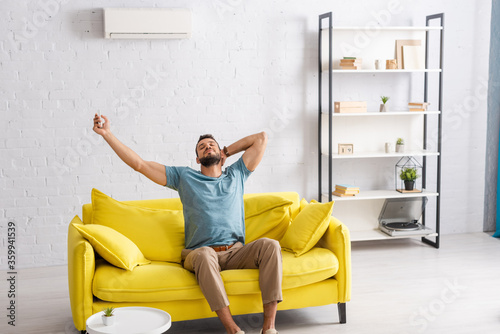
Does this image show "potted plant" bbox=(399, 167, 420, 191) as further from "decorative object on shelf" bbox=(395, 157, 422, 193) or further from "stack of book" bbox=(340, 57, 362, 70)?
"stack of book" bbox=(340, 57, 362, 70)

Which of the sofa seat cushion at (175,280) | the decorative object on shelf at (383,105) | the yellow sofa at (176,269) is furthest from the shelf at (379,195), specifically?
the sofa seat cushion at (175,280)

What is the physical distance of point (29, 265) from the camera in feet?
15.3

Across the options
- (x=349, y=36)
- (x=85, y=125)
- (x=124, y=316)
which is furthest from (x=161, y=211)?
(x=349, y=36)

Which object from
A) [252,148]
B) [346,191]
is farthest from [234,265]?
[346,191]

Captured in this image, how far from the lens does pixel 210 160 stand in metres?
3.49

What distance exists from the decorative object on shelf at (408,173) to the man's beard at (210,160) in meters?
2.17

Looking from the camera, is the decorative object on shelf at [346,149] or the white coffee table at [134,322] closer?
the white coffee table at [134,322]

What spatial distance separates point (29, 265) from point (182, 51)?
2.08 meters

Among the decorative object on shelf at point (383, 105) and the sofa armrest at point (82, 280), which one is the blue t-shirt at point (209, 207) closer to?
the sofa armrest at point (82, 280)

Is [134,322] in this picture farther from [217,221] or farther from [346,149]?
[346,149]

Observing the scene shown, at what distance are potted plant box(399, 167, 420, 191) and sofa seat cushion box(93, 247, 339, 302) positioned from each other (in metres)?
1.96

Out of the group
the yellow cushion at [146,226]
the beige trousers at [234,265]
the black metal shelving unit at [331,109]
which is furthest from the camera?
the black metal shelving unit at [331,109]

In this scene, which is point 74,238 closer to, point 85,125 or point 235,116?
point 85,125

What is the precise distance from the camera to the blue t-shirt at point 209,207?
3.38 meters
